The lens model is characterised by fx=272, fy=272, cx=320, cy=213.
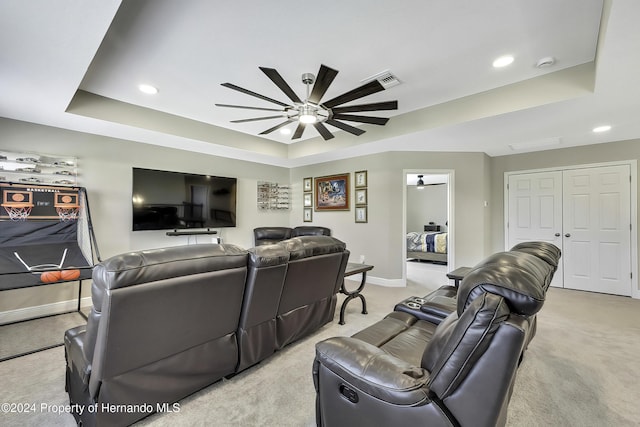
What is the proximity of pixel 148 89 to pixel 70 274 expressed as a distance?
2144mm

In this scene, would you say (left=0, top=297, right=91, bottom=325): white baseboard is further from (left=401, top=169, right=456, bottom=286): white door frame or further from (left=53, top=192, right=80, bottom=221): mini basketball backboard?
(left=401, top=169, right=456, bottom=286): white door frame

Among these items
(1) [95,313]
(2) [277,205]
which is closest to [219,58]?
(1) [95,313]

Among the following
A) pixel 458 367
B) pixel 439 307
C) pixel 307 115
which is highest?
pixel 307 115

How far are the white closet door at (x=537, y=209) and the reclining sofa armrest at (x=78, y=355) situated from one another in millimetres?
6086

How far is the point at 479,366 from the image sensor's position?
0.89m

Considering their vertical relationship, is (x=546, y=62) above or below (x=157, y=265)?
above

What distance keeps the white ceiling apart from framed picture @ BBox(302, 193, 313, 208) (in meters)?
2.52

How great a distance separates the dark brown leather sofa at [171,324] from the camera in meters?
1.30

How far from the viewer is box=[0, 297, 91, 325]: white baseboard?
319 centimetres

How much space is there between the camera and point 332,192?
5723 mm

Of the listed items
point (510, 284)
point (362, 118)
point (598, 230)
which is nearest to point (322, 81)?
point (362, 118)

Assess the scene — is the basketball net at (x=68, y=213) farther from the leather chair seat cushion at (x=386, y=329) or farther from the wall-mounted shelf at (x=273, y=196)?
the leather chair seat cushion at (x=386, y=329)

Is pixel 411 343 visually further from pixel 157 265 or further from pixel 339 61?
pixel 339 61

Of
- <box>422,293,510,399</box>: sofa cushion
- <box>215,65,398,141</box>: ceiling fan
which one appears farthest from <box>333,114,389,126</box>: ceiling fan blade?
<box>422,293,510,399</box>: sofa cushion
